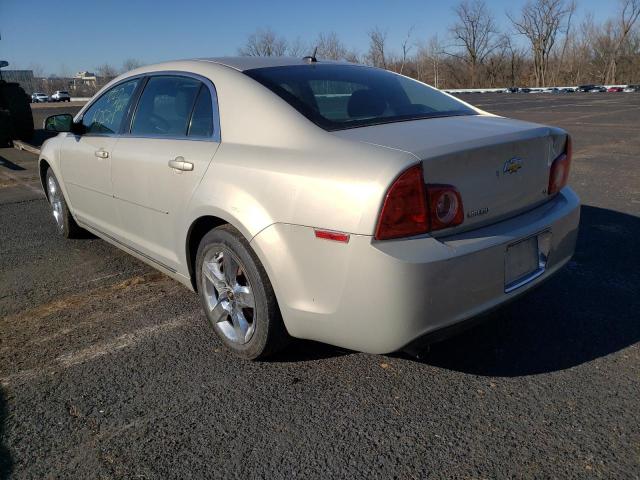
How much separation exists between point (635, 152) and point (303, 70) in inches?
349

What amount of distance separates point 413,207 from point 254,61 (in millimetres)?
1673

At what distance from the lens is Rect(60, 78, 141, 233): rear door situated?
3781 mm

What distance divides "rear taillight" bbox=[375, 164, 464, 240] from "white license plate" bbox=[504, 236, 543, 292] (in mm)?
397

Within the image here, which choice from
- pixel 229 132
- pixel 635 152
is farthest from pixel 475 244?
pixel 635 152

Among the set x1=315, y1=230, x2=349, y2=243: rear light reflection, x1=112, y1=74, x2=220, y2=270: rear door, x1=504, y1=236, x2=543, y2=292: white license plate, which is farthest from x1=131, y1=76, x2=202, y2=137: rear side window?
x1=504, y1=236, x2=543, y2=292: white license plate

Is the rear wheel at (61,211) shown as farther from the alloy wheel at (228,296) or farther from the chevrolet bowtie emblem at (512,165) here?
the chevrolet bowtie emblem at (512,165)

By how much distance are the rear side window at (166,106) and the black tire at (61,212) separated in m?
1.69

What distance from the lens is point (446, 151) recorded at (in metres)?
2.21

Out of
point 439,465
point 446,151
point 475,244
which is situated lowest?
point 439,465

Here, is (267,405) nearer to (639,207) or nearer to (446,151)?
(446,151)

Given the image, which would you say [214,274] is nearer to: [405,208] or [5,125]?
[405,208]

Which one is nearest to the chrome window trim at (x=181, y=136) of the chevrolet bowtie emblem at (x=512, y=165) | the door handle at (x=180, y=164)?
the door handle at (x=180, y=164)

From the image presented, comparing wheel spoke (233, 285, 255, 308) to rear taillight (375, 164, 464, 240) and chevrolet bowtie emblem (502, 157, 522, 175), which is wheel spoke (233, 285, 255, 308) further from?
chevrolet bowtie emblem (502, 157, 522, 175)

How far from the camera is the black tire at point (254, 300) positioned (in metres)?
2.54
